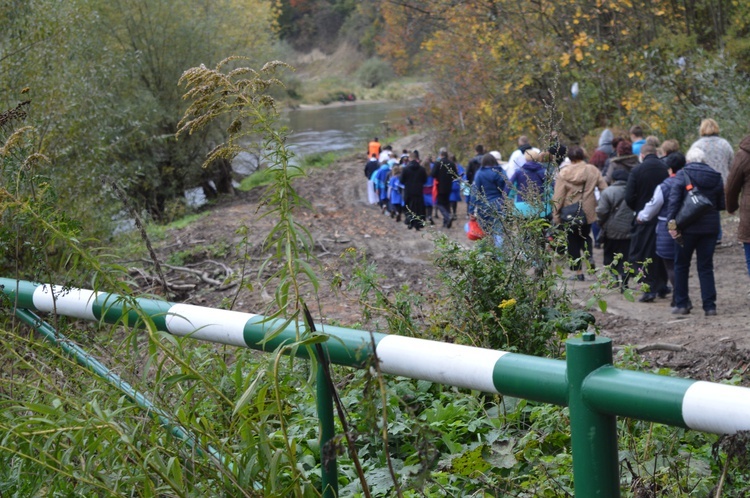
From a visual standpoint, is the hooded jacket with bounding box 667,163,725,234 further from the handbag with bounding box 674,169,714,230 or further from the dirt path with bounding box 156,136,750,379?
the dirt path with bounding box 156,136,750,379

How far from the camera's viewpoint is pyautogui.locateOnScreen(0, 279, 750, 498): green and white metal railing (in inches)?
53.6

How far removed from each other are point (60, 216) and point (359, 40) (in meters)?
94.7

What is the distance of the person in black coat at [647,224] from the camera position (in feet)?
31.8

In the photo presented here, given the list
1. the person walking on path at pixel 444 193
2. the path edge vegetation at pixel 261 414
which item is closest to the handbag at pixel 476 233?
the path edge vegetation at pixel 261 414

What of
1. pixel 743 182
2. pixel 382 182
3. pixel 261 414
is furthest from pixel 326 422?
pixel 382 182

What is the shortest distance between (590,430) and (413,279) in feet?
32.5

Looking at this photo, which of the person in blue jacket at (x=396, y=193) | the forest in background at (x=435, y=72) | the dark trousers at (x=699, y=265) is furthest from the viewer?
the person in blue jacket at (x=396, y=193)

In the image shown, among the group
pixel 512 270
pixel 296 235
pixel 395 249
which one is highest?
pixel 296 235

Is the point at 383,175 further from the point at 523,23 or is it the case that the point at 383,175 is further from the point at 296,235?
the point at 296,235

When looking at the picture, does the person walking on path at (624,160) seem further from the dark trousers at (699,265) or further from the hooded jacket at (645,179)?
the dark trousers at (699,265)

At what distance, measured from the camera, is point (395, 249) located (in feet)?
48.5

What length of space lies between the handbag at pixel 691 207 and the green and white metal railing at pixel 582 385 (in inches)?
283

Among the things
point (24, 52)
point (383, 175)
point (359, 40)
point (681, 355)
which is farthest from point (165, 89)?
point (359, 40)

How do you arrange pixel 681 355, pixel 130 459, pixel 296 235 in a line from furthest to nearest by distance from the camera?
pixel 681 355 → pixel 130 459 → pixel 296 235
